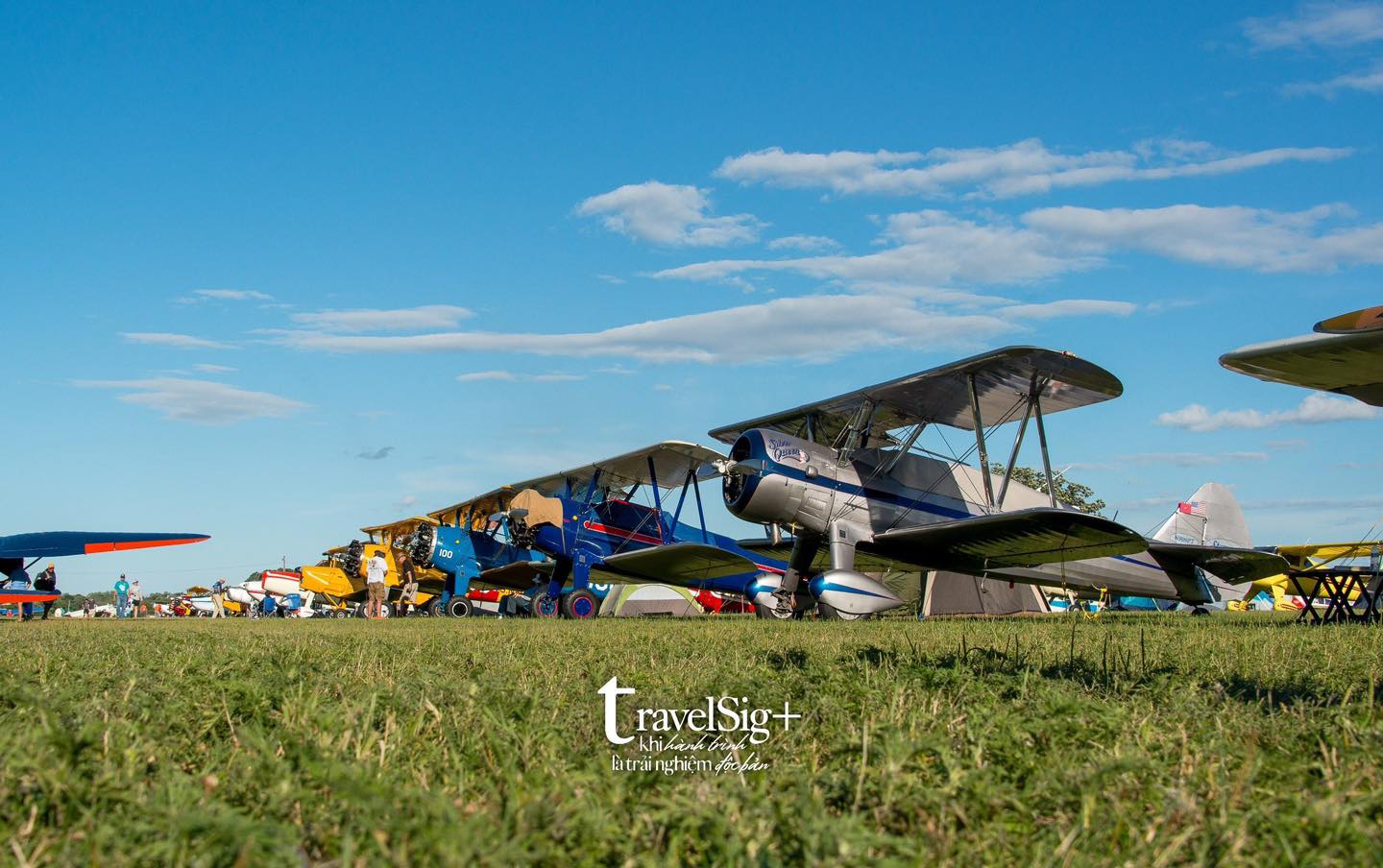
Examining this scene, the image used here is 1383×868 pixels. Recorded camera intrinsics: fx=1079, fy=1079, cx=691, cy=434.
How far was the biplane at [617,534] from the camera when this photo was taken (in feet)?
69.3

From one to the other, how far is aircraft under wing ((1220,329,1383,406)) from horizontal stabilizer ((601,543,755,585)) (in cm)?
1350

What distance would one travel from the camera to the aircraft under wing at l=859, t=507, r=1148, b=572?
553 inches

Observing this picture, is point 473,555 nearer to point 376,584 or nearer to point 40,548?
point 376,584

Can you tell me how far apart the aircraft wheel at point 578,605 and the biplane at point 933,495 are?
5.21m

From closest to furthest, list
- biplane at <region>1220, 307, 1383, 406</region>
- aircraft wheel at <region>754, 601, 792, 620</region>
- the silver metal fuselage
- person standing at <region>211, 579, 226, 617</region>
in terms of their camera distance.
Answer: biplane at <region>1220, 307, 1383, 406</region>
the silver metal fuselage
aircraft wheel at <region>754, 601, 792, 620</region>
person standing at <region>211, 579, 226, 617</region>

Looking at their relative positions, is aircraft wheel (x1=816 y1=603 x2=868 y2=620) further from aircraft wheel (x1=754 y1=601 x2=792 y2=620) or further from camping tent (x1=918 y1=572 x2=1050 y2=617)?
camping tent (x1=918 y1=572 x2=1050 y2=617)

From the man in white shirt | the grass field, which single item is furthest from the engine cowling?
the man in white shirt

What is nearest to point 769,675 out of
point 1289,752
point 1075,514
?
point 1289,752

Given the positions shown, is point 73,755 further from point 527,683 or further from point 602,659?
point 602,659

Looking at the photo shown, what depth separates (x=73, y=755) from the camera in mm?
2182

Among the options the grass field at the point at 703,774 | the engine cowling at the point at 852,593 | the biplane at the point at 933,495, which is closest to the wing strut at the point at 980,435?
the biplane at the point at 933,495

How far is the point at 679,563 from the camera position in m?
21.0

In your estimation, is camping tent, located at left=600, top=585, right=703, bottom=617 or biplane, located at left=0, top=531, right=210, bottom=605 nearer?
biplane, located at left=0, top=531, right=210, bottom=605

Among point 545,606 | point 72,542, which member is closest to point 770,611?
point 545,606
